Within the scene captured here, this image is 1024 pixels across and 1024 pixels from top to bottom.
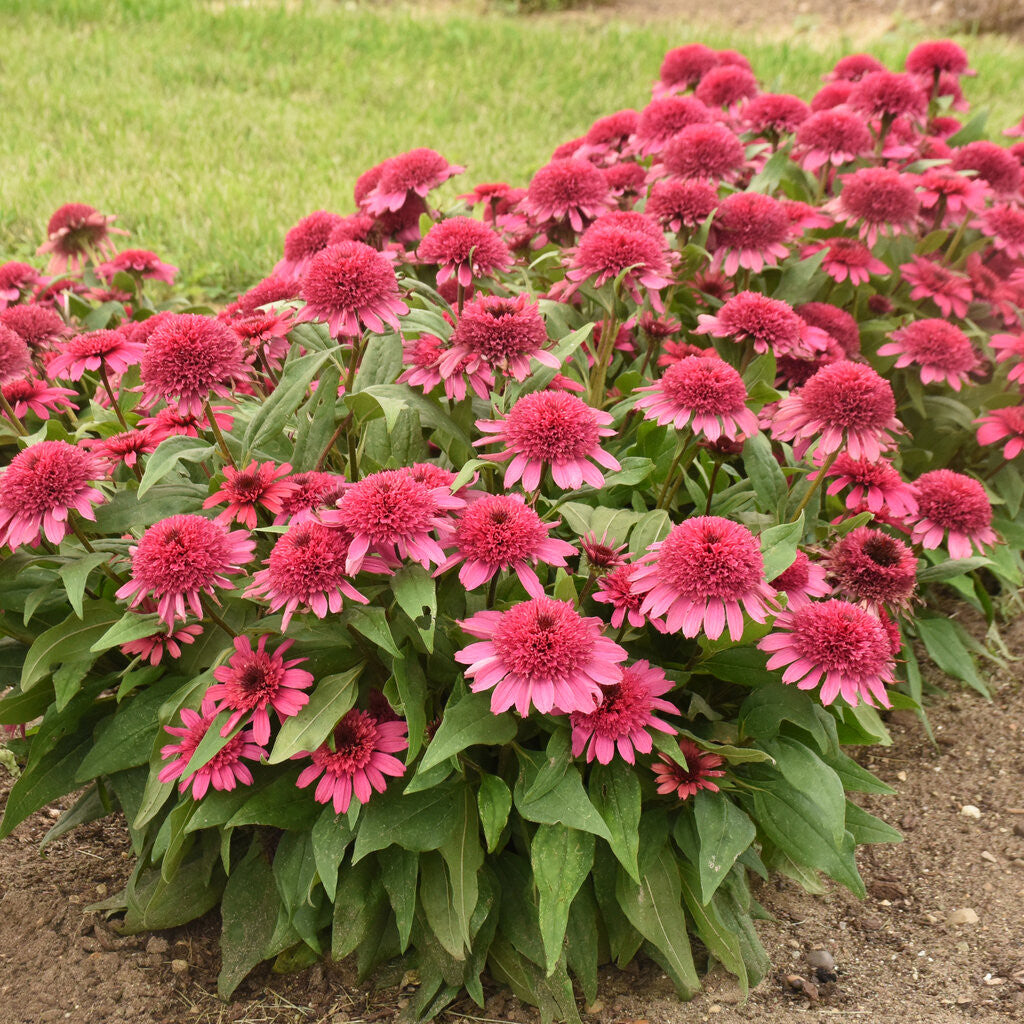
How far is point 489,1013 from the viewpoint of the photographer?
202 centimetres

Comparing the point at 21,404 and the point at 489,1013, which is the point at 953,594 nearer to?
the point at 489,1013

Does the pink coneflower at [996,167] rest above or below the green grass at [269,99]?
above

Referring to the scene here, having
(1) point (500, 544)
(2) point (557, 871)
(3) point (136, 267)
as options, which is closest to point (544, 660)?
(1) point (500, 544)

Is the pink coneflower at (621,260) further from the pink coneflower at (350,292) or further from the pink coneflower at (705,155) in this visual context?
the pink coneflower at (705,155)

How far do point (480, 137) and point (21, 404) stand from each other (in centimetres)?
479

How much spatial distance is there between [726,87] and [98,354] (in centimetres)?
236

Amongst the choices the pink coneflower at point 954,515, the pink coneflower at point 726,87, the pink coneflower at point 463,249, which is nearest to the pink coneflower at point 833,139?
the pink coneflower at point 726,87

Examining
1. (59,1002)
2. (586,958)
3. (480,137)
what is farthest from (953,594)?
(480,137)

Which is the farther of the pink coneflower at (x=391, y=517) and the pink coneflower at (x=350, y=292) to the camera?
the pink coneflower at (x=350, y=292)

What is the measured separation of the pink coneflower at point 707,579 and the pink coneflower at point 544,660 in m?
0.11

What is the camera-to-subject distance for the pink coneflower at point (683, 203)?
2.55m

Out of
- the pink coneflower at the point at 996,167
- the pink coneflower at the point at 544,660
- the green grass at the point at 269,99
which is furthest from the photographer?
the green grass at the point at 269,99

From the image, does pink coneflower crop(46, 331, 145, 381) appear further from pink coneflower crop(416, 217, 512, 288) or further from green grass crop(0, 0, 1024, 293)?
green grass crop(0, 0, 1024, 293)

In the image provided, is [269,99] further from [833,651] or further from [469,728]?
[833,651]
